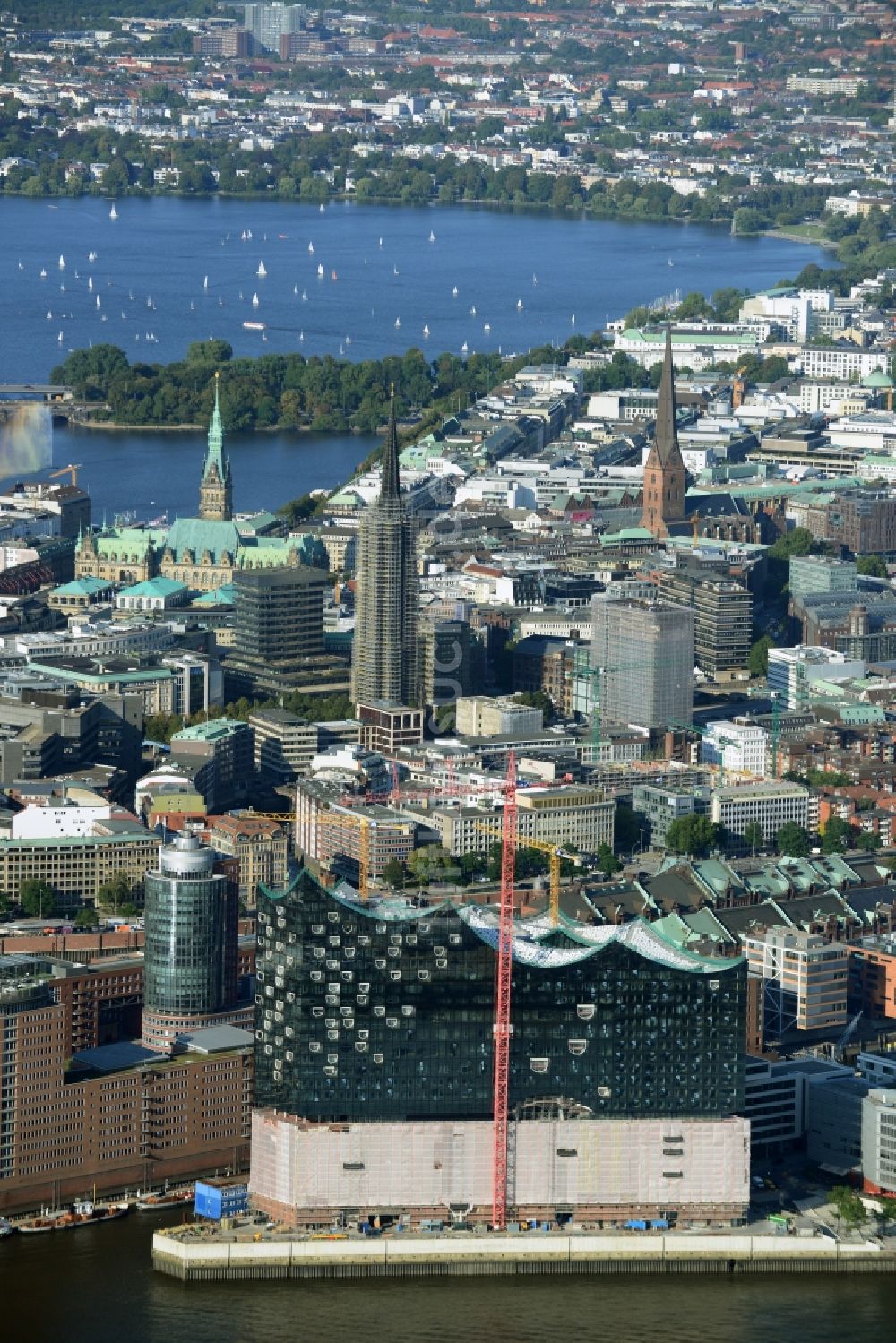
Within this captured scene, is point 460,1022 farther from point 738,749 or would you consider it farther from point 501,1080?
point 738,749

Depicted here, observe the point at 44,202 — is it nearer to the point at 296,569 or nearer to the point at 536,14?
the point at 536,14

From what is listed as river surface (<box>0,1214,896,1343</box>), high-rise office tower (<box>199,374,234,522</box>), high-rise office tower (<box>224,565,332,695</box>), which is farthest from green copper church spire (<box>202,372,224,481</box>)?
river surface (<box>0,1214,896,1343</box>)

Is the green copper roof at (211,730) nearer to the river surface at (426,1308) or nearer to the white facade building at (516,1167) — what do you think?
the white facade building at (516,1167)

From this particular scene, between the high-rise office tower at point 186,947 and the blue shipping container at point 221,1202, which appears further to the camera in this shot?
the high-rise office tower at point 186,947

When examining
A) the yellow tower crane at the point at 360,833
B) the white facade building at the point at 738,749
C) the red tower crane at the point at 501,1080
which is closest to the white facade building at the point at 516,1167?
the red tower crane at the point at 501,1080

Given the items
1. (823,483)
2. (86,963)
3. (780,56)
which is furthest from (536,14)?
(86,963)
